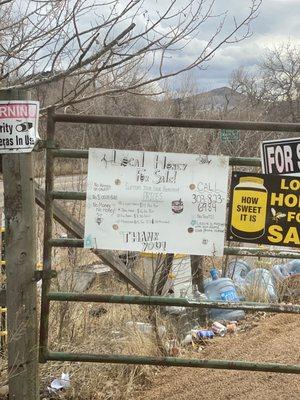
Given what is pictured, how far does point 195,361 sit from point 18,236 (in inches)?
48.6

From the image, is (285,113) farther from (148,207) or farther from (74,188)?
(148,207)

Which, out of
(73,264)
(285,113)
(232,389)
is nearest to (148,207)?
(232,389)

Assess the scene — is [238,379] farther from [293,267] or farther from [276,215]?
[293,267]

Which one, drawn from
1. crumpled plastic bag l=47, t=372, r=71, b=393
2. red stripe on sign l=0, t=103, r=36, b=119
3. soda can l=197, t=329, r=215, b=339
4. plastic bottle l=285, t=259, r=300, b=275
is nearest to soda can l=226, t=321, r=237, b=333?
soda can l=197, t=329, r=215, b=339

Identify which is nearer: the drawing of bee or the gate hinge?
the drawing of bee

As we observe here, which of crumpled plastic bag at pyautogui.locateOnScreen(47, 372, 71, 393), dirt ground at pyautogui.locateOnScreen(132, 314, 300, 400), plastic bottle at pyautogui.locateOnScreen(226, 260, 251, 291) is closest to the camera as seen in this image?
dirt ground at pyautogui.locateOnScreen(132, 314, 300, 400)

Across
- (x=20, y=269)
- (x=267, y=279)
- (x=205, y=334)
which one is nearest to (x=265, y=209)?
(x=20, y=269)

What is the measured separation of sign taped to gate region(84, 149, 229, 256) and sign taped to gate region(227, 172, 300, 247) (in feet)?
0.28

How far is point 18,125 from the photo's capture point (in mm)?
3135

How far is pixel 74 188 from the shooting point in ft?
22.9

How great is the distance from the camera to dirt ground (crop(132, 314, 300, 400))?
12.2 feet

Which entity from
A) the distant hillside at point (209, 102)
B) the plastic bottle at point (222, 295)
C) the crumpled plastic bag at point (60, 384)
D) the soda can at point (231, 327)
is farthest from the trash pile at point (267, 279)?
the distant hillside at point (209, 102)

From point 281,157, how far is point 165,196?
26.9 inches

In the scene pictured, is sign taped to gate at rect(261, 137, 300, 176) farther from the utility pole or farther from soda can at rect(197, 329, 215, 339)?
soda can at rect(197, 329, 215, 339)
